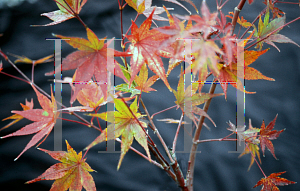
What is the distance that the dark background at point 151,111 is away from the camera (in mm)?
732

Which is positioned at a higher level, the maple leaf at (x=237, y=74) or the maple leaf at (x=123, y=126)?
the maple leaf at (x=237, y=74)

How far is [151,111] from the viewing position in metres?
0.79

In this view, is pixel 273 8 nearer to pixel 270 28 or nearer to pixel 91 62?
pixel 270 28

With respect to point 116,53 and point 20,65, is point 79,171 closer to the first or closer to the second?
point 116,53

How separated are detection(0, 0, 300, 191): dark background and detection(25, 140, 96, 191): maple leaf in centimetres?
42

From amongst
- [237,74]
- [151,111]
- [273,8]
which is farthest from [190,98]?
[151,111]

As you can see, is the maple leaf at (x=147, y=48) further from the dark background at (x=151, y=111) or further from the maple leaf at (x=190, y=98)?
the dark background at (x=151, y=111)

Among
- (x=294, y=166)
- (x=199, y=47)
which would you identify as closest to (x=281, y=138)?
(x=294, y=166)

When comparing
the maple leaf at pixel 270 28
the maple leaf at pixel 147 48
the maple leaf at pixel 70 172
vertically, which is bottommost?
the maple leaf at pixel 70 172

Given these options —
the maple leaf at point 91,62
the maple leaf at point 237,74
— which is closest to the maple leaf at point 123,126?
the maple leaf at point 91,62

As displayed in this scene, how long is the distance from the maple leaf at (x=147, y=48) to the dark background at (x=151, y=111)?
20.7 inches

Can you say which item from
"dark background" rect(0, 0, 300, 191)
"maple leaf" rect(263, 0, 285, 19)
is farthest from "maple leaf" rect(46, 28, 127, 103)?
"dark background" rect(0, 0, 300, 191)

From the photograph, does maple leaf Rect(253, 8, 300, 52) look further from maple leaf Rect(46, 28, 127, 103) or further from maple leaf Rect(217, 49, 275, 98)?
maple leaf Rect(46, 28, 127, 103)

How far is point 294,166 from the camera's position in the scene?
2.46 ft
